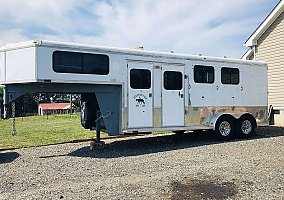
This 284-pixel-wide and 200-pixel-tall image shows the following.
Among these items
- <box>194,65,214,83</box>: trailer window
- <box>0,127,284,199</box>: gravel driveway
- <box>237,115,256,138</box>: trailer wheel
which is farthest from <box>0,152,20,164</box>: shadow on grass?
<box>237,115,256,138</box>: trailer wheel

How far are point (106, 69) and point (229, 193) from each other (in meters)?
5.38

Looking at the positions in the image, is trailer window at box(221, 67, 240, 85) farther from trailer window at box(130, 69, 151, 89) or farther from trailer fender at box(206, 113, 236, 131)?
trailer window at box(130, 69, 151, 89)

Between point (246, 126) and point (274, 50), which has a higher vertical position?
point (274, 50)

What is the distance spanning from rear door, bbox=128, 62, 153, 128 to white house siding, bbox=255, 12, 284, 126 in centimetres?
813

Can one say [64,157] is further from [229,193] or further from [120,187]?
[229,193]

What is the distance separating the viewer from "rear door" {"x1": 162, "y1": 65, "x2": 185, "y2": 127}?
1122 centimetres

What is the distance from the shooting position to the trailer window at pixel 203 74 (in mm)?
11984

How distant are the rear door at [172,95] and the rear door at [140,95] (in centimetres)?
52

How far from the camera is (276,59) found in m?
16.9

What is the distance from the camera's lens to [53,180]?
711cm

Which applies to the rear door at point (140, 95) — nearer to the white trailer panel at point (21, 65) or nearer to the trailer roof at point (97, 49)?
the trailer roof at point (97, 49)

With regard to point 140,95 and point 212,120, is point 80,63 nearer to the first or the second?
point 140,95

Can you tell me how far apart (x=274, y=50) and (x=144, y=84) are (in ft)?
29.1

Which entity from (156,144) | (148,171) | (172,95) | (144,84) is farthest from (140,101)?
(148,171)
